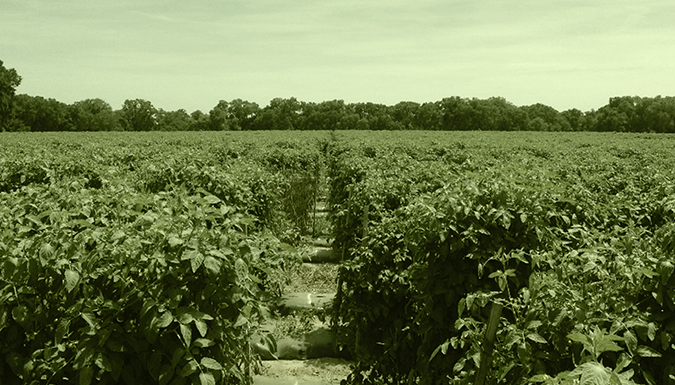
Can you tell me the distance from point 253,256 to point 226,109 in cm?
7406

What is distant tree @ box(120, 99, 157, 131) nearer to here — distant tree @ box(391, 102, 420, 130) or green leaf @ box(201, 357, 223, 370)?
distant tree @ box(391, 102, 420, 130)

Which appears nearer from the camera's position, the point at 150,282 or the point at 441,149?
the point at 150,282

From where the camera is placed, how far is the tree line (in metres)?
66.7

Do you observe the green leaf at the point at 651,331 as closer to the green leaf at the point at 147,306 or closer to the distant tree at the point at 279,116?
the green leaf at the point at 147,306

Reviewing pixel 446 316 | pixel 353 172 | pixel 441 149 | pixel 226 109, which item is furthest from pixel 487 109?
pixel 446 316

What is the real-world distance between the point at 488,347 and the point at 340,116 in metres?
73.1

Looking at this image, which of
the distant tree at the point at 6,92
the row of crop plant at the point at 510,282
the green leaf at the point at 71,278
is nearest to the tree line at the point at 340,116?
the distant tree at the point at 6,92

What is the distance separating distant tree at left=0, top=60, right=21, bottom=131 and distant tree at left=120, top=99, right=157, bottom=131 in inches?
675

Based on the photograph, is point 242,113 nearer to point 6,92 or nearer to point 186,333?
point 6,92

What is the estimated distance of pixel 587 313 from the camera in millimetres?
2289

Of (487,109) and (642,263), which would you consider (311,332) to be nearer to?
(642,263)

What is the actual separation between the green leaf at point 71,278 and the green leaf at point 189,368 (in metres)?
0.67

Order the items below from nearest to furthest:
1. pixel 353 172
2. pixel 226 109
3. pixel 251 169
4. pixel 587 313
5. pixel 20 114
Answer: pixel 587 313, pixel 251 169, pixel 353 172, pixel 20 114, pixel 226 109

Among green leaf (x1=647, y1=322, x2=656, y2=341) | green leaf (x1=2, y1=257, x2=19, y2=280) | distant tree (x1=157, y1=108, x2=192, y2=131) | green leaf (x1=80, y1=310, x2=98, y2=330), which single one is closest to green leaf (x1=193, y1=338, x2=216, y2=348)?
green leaf (x1=80, y1=310, x2=98, y2=330)
